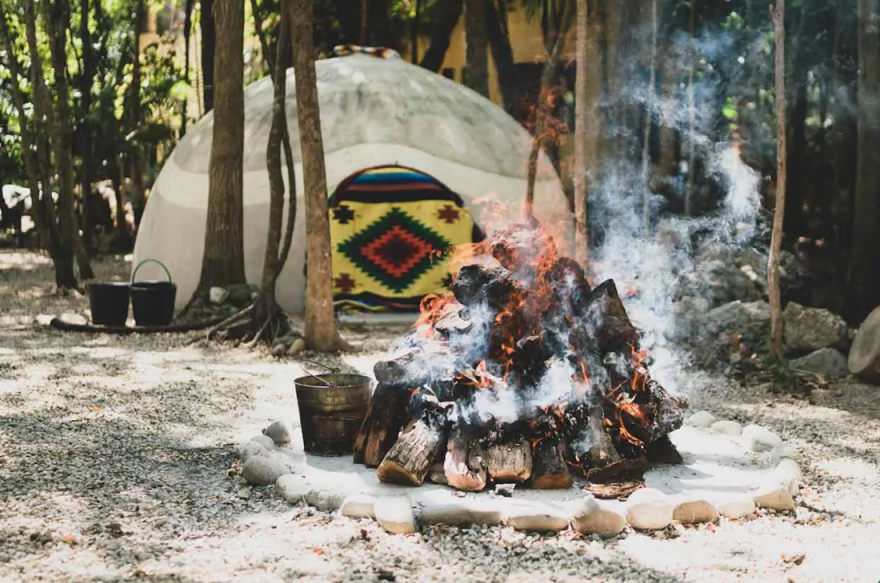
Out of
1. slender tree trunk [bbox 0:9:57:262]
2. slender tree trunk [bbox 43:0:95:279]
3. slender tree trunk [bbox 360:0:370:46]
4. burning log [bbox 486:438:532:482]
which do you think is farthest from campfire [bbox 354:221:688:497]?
slender tree trunk [bbox 360:0:370:46]

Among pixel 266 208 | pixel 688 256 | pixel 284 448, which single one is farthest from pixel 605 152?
pixel 284 448

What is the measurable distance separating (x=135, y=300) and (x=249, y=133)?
2.66m

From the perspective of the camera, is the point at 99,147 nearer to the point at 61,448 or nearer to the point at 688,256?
the point at 688,256

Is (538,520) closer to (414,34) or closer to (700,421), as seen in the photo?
(700,421)

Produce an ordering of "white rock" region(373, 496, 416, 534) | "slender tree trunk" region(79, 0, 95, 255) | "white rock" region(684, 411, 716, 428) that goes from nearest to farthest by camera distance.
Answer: "white rock" region(373, 496, 416, 534) → "white rock" region(684, 411, 716, 428) → "slender tree trunk" region(79, 0, 95, 255)

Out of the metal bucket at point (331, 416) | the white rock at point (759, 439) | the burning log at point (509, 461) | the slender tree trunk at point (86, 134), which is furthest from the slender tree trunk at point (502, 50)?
the burning log at point (509, 461)

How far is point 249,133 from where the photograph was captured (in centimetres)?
1150

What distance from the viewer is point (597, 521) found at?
160 inches

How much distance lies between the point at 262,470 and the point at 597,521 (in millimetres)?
1540

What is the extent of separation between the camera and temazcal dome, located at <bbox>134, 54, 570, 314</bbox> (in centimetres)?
1087

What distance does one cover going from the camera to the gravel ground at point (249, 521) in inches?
144

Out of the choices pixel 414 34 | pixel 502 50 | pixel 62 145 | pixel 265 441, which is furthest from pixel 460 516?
pixel 414 34

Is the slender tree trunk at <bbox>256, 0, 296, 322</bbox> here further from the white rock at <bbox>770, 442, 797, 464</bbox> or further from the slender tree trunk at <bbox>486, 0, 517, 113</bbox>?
the slender tree trunk at <bbox>486, 0, 517, 113</bbox>

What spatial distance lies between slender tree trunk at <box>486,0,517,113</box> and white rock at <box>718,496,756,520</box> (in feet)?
47.9
